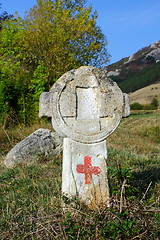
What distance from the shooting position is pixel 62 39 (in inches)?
597

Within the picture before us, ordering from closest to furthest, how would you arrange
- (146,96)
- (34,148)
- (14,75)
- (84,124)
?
(84,124) < (34,148) < (14,75) < (146,96)

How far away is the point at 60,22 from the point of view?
15836mm

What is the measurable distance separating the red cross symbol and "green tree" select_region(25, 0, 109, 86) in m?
11.2

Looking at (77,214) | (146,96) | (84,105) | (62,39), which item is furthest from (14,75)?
(146,96)

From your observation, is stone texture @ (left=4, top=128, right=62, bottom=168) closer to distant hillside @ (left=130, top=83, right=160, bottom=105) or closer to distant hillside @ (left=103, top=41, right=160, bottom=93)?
distant hillside @ (left=130, top=83, right=160, bottom=105)

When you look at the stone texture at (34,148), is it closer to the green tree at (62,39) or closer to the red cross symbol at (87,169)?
the red cross symbol at (87,169)

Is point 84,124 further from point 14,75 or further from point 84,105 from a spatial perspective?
point 14,75

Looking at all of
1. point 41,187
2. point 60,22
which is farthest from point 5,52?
point 41,187

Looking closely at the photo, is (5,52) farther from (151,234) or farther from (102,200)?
(151,234)

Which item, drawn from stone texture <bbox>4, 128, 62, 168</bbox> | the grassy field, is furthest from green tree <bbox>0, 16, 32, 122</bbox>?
the grassy field

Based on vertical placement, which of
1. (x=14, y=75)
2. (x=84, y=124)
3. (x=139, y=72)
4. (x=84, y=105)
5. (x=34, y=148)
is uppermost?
(x=139, y=72)

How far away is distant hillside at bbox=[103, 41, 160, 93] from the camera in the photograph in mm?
64062

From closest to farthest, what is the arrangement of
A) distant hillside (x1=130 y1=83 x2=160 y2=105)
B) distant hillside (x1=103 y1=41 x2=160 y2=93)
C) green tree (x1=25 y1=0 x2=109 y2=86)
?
green tree (x1=25 y1=0 x2=109 y2=86) → distant hillside (x1=130 y1=83 x2=160 y2=105) → distant hillside (x1=103 y1=41 x2=160 y2=93)

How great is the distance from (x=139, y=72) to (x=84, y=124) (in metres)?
80.6
